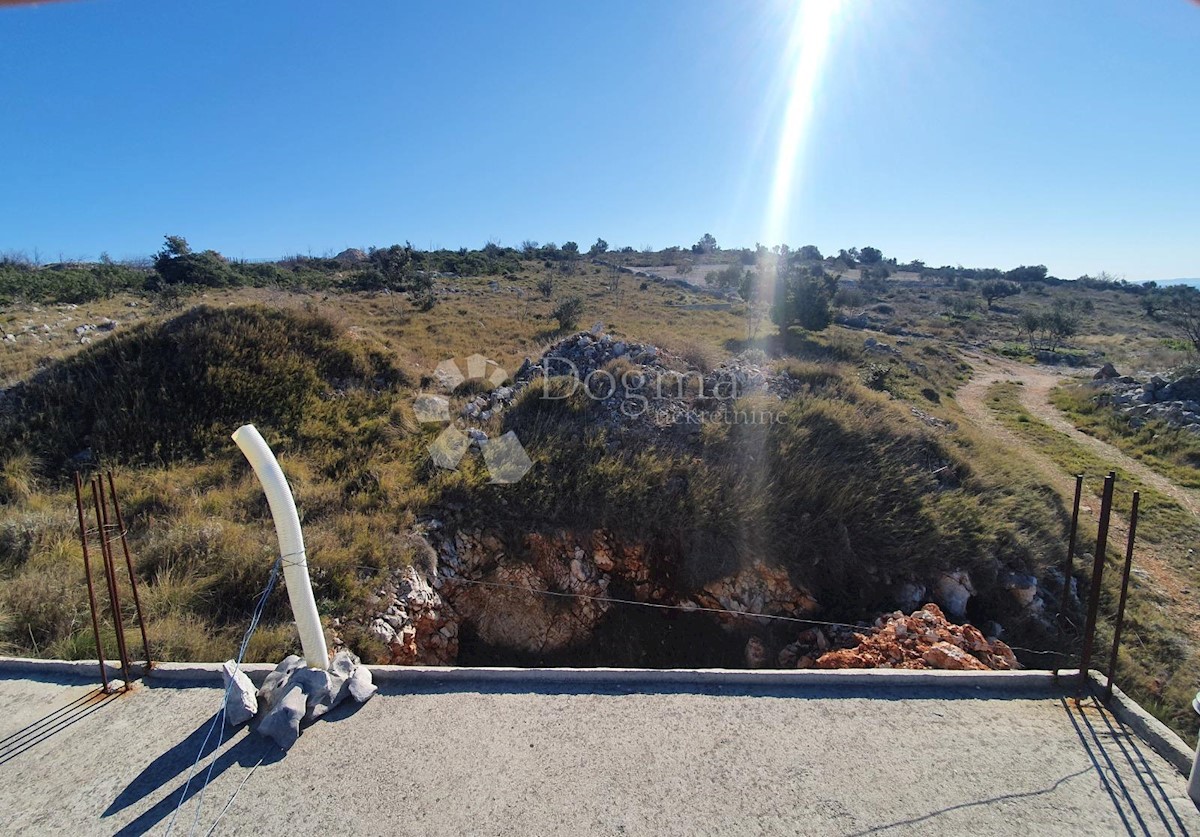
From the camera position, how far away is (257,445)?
9.43ft

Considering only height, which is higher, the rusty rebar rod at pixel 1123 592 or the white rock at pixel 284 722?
the rusty rebar rod at pixel 1123 592

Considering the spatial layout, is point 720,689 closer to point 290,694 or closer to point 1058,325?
point 290,694

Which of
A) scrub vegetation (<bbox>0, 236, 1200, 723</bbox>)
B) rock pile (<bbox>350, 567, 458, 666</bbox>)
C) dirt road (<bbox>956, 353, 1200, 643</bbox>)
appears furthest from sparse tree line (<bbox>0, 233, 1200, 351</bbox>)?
rock pile (<bbox>350, 567, 458, 666</bbox>)

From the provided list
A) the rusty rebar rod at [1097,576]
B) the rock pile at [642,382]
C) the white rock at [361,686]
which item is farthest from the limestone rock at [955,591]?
the white rock at [361,686]

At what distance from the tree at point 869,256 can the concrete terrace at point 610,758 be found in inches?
3637

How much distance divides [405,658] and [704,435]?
5.10 meters

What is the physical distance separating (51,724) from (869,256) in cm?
9713

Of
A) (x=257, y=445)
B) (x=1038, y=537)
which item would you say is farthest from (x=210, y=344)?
(x=1038, y=537)

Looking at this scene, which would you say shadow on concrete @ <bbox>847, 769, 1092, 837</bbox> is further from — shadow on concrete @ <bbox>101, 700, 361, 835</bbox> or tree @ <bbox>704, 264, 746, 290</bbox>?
tree @ <bbox>704, 264, 746, 290</bbox>

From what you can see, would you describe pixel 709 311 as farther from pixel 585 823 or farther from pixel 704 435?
pixel 585 823

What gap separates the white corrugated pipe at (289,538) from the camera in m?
2.88

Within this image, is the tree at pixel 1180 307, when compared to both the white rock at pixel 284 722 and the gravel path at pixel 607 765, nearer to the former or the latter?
the gravel path at pixel 607 765

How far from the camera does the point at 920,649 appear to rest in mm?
4375

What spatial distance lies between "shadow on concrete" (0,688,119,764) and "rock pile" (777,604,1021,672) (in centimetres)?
504
